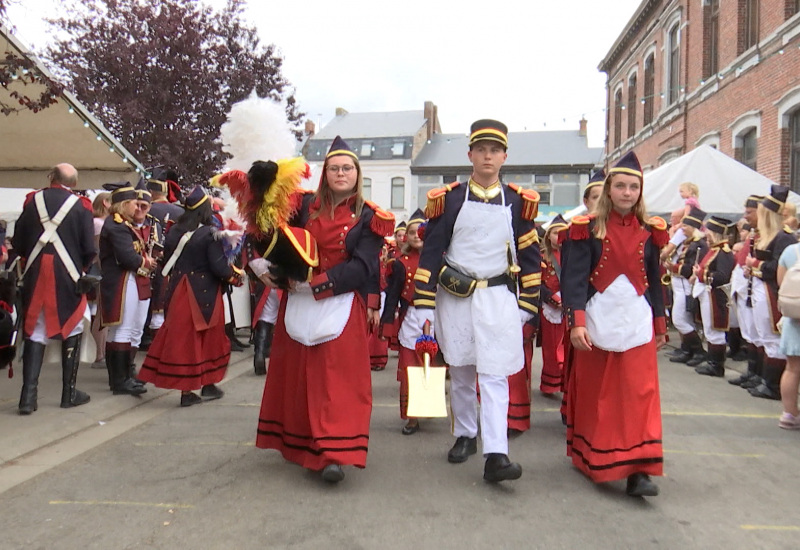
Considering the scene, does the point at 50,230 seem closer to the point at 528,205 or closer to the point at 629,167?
the point at 528,205

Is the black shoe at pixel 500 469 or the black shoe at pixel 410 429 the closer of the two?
the black shoe at pixel 500 469

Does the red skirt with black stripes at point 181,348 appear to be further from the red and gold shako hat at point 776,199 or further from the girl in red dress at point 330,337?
the red and gold shako hat at point 776,199

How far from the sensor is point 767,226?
676 centimetres

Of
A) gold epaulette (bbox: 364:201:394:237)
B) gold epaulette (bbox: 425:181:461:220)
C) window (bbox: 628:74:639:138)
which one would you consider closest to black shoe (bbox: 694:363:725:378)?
gold epaulette (bbox: 425:181:461:220)

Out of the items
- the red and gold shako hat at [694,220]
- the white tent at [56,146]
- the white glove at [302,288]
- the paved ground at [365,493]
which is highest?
the white tent at [56,146]

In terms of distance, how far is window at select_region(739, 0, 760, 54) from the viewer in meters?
17.2

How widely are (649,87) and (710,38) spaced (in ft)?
21.2

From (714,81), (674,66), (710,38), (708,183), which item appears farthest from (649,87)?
(708,183)

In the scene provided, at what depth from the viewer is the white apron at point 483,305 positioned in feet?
13.7

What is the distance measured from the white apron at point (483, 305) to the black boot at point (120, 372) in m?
3.44

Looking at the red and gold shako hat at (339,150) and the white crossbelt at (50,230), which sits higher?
the red and gold shako hat at (339,150)

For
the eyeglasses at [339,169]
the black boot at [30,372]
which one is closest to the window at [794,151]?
the eyeglasses at [339,169]

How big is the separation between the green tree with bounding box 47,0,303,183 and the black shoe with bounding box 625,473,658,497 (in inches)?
392

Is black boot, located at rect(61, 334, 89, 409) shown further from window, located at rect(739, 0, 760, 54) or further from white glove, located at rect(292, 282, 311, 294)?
window, located at rect(739, 0, 760, 54)
